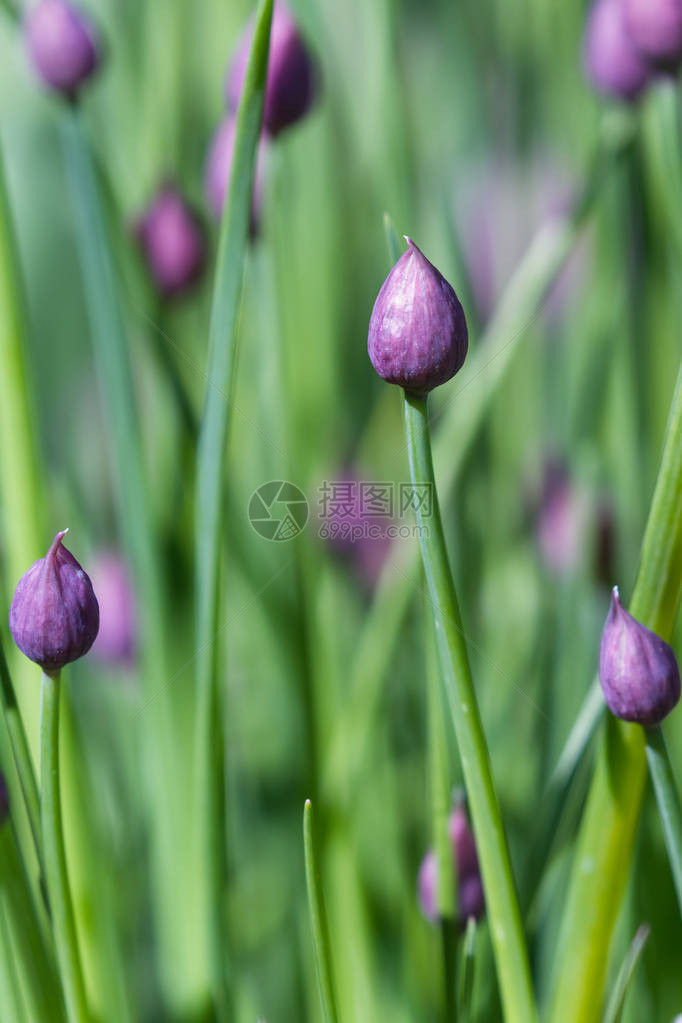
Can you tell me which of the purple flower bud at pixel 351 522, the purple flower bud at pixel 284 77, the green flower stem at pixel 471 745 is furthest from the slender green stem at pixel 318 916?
the purple flower bud at pixel 284 77

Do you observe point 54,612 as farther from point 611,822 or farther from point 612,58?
point 612,58

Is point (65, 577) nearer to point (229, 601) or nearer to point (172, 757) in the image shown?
point (172, 757)

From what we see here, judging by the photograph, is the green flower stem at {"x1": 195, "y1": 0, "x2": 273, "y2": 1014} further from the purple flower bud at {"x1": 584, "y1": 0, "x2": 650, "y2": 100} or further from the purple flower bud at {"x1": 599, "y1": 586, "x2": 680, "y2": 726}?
the purple flower bud at {"x1": 584, "y1": 0, "x2": 650, "y2": 100}

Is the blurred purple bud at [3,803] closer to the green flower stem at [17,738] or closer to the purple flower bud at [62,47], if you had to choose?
the green flower stem at [17,738]

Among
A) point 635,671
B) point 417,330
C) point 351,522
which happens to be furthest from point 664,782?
point 351,522

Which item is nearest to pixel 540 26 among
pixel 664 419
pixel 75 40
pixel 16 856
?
pixel 664 419

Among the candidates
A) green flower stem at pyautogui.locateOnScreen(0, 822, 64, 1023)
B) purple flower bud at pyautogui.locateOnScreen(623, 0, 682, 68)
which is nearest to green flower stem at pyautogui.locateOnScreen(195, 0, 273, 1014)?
green flower stem at pyautogui.locateOnScreen(0, 822, 64, 1023)
